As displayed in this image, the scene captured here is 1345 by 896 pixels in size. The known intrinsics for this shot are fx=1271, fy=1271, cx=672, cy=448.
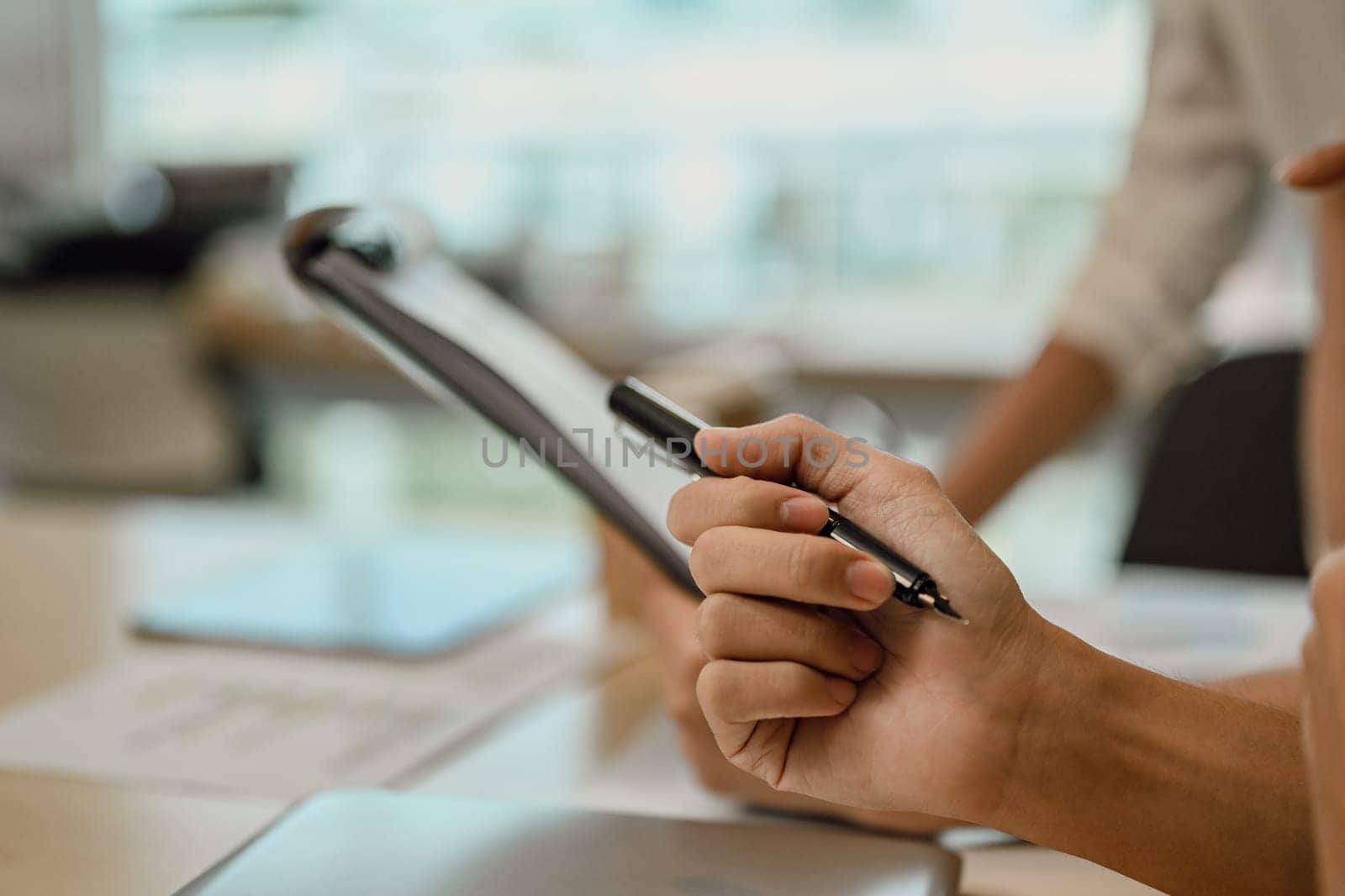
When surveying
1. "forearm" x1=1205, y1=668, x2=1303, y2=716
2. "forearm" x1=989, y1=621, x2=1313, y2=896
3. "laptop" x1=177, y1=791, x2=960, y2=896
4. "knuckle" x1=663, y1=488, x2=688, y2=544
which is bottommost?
"laptop" x1=177, y1=791, x2=960, y2=896

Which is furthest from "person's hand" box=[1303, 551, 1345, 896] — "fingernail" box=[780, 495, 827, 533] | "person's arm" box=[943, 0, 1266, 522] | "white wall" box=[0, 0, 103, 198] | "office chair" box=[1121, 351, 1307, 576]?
"white wall" box=[0, 0, 103, 198]

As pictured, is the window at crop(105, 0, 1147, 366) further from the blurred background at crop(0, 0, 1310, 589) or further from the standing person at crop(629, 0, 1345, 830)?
the standing person at crop(629, 0, 1345, 830)

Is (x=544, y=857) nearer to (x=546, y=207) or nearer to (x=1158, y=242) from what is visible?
(x=1158, y=242)

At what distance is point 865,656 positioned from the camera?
42 centimetres

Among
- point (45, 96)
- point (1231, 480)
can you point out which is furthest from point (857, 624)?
point (45, 96)

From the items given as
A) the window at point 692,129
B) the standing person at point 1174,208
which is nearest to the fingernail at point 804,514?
the standing person at point 1174,208

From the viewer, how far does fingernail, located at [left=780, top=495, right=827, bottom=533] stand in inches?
15.7

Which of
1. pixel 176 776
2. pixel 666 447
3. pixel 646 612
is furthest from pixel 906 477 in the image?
pixel 176 776

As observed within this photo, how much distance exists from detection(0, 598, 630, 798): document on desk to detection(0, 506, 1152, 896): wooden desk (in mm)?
21

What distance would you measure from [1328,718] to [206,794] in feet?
1.48

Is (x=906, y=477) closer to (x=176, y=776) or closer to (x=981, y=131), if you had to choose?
(x=176, y=776)

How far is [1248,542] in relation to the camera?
119 centimetres

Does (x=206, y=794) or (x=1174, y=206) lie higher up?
(x=1174, y=206)

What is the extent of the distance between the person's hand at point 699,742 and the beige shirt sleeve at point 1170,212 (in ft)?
1.81
